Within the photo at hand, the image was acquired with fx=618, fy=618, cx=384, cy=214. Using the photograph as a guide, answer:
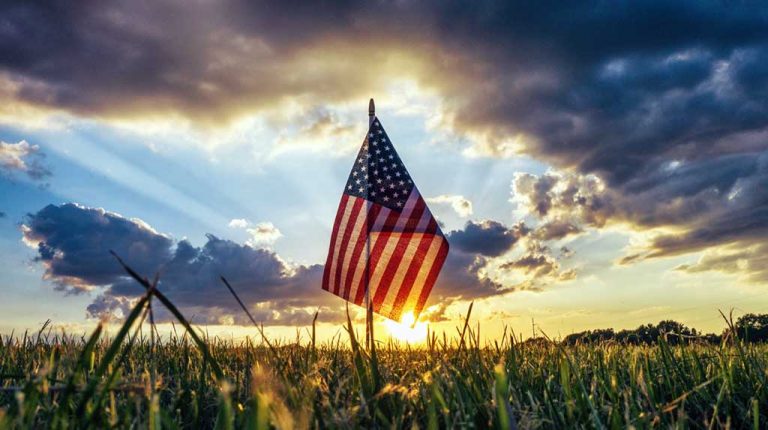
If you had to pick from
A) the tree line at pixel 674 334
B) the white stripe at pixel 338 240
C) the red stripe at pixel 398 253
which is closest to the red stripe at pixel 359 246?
the white stripe at pixel 338 240

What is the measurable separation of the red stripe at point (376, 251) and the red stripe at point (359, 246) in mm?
192

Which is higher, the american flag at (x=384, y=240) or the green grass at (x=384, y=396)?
the american flag at (x=384, y=240)

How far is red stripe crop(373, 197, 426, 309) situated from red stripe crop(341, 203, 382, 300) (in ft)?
1.71

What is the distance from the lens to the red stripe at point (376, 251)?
10.7m

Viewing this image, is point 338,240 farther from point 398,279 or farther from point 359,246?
point 398,279

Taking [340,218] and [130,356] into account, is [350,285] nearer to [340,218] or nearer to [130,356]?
[340,218]

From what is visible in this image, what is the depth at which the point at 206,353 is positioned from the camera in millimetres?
2094

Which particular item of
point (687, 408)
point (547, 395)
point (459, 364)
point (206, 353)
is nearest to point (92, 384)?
Result: point (206, 353)

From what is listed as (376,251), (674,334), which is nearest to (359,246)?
(376,251)

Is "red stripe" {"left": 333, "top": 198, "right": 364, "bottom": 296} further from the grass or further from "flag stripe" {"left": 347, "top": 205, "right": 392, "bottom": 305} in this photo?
the grass

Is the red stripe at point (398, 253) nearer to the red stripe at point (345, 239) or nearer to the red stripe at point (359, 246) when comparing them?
the red stripe at point (359, 246)

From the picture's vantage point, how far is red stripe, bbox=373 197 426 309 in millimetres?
10734

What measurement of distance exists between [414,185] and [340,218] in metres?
1.51

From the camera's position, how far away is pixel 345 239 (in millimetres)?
11211
